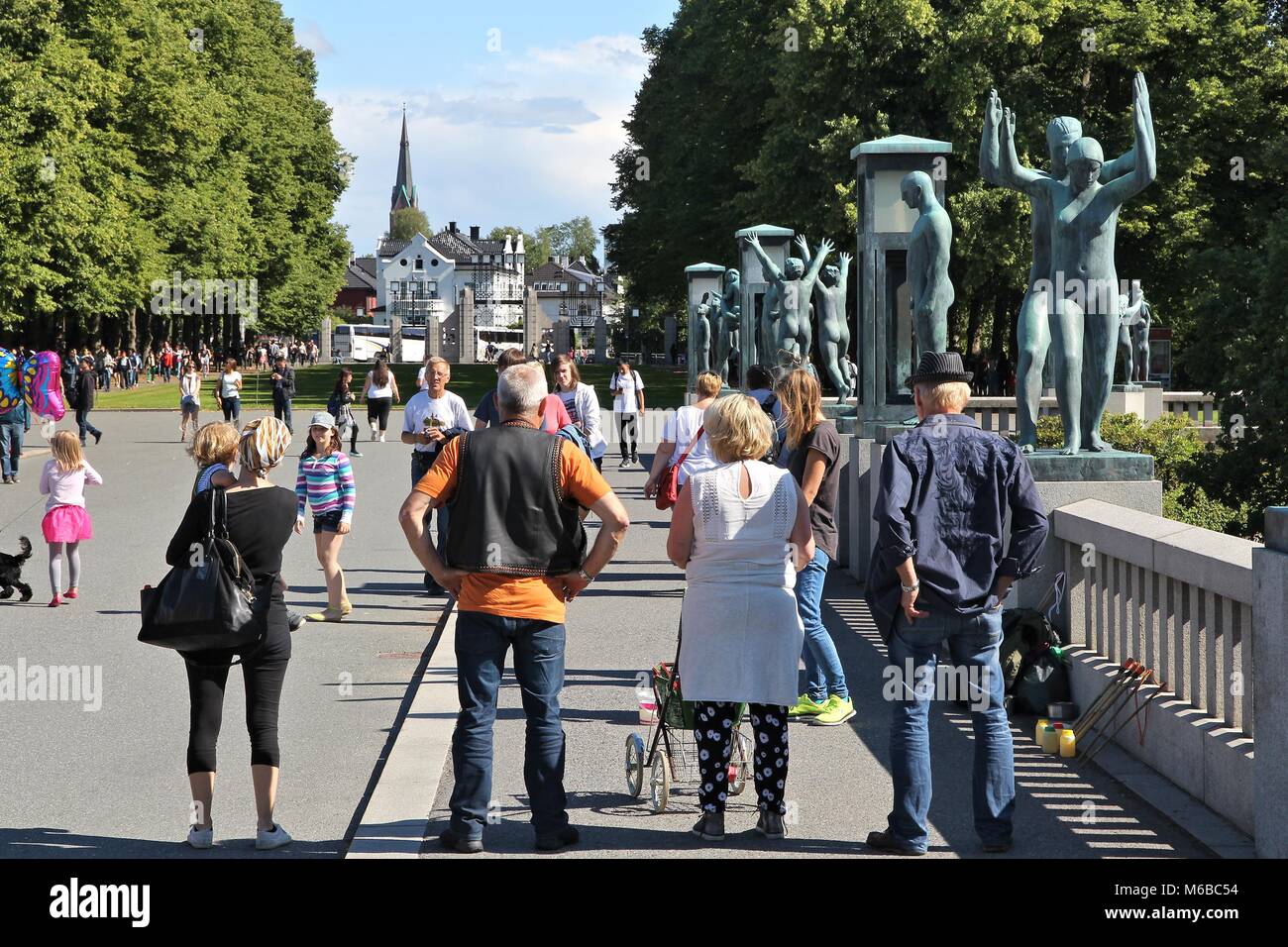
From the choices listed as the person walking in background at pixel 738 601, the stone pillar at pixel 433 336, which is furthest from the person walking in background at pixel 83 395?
the stone pillar at pixel 433 336

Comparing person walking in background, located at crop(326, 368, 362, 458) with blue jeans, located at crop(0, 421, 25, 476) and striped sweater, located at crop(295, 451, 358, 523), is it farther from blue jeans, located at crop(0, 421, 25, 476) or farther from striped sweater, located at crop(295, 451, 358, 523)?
striped sweater, located at crop(295, 451, 358, 523)

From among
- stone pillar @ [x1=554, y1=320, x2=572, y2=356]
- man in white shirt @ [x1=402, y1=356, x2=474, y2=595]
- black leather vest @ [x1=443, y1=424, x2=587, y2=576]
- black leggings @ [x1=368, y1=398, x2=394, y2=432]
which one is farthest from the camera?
stone pillar @ [x1=554, y1=320, x2=572, y2=356]

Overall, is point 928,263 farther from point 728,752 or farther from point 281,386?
Result: point 281,386

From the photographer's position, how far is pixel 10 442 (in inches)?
950

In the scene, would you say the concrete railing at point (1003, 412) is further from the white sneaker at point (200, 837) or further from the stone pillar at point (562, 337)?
the stone pillar at point (562, 337)

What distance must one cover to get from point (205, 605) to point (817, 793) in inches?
101

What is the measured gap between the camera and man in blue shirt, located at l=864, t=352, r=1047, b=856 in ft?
19.8

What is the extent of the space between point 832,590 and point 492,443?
767 cm

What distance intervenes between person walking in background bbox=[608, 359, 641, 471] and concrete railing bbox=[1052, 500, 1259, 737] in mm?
18547

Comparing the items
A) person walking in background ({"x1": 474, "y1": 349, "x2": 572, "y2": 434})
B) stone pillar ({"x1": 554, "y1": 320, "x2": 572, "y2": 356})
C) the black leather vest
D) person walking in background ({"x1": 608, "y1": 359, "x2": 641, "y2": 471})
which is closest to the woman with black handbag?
the black leather vest

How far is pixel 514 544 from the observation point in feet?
19.9

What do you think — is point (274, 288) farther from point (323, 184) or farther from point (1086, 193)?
point (1086, 193)

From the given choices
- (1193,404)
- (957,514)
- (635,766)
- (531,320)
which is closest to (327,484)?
(635,766)
